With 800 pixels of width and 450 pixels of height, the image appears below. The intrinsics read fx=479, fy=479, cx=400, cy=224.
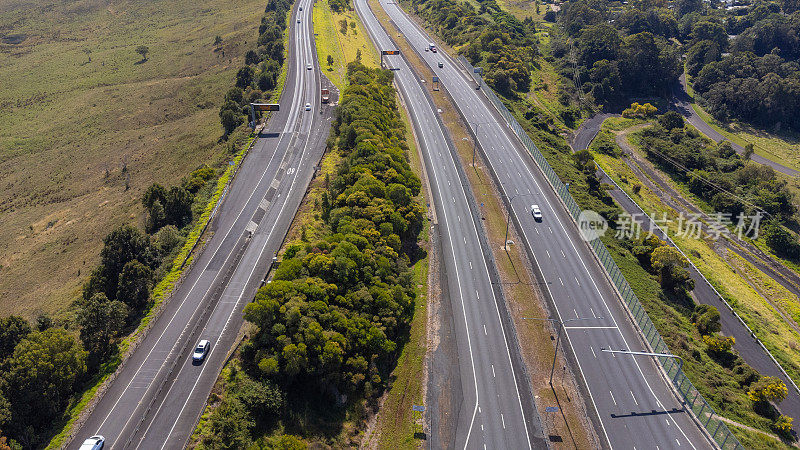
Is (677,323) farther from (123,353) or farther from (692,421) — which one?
(123,353)

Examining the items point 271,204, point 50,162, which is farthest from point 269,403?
point 50,162

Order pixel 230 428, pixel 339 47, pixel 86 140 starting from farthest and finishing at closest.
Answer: pixel 339 47 < pixel 86 140 < pixel 230 428

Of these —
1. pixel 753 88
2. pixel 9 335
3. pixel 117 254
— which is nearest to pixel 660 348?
pixel 117 254

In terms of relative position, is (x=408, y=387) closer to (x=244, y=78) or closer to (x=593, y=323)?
(x=593, y=323)

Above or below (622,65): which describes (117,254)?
below

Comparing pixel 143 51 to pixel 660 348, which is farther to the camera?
pixel 143 51

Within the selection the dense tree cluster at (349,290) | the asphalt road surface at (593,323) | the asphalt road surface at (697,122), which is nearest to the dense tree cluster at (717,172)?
the asphalt road surface at (697,122)

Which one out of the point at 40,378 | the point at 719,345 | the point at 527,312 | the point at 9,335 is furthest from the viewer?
the point at 719,345
